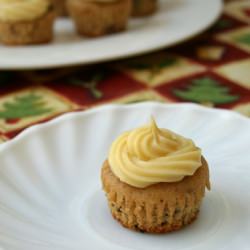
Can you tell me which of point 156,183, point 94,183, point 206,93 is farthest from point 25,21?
point 156,183

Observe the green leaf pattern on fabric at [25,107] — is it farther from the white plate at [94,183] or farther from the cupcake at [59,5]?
the cupcake at [59,5]

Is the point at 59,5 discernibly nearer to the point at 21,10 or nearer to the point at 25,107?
the point at 21,10

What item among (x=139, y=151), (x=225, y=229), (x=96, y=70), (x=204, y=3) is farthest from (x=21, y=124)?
(x=204, y=3)

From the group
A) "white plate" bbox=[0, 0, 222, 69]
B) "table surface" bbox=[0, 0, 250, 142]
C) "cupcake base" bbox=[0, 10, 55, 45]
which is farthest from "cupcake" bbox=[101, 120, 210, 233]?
"cupcake base" bbox=[0, 10, 55, 45]

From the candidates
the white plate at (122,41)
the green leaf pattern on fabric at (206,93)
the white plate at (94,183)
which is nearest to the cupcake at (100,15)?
the white plate at (122,41)

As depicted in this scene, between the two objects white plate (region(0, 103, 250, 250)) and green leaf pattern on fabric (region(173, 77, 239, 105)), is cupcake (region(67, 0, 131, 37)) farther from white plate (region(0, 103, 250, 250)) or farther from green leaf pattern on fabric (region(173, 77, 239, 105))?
white plate (region(0, 103, 250, 250))

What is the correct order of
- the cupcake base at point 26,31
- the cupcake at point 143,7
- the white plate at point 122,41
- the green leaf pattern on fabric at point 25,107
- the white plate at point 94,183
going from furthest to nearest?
the cupcake at point 143,7
the cupcake base at point 26,31
the white plate at point 122,41
the green leaf pattern on fabric at point 25,107
the white plate at point 94,183
